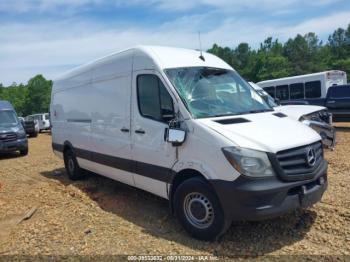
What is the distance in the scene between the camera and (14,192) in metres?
8.39

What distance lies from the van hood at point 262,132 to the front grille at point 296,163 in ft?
0.23

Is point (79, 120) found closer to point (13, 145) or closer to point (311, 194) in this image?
point (311, 194)

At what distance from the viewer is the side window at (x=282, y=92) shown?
74.2ft

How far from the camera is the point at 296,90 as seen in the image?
22.0 m

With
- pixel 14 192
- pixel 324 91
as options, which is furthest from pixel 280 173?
pixel 324 91

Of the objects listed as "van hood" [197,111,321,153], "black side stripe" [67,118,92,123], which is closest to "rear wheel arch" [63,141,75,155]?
"black side stripe" [67,118,92,123]

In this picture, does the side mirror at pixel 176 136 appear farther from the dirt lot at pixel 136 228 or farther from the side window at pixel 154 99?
the dirt lot at pixel 136 228

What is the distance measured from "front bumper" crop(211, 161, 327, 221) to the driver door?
3.41 feet

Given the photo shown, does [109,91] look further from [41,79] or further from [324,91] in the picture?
[41,79]

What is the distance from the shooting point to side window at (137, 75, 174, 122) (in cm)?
540

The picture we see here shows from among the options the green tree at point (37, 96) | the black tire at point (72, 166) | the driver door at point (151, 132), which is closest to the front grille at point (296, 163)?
the driver door at point (151, 132)

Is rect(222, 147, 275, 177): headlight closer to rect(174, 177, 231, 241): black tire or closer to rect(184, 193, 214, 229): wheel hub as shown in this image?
rect(174, 177, 231, 241): black tire

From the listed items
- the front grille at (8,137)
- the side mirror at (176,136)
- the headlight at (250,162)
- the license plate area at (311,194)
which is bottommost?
the license plate area at (311,194)

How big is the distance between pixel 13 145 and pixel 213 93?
12.0m
